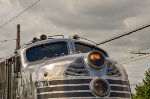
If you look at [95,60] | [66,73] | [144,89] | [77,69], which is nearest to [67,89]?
[66,73]

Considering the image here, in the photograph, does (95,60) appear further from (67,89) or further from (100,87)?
(67,89)

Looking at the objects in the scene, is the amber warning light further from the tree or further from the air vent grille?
the tree

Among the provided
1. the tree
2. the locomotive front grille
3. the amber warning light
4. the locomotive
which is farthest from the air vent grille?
the tree

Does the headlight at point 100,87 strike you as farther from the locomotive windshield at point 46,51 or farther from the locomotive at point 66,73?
the locomotive windshield at point 46,51

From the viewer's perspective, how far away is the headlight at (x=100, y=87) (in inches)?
410

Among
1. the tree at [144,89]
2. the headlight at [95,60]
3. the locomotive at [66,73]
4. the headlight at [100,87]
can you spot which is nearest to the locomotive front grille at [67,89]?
the locomotive at [66,73]

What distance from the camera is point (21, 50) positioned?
12.2 meters

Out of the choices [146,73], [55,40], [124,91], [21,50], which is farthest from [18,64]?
[146,73]

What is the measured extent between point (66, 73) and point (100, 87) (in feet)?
2.93

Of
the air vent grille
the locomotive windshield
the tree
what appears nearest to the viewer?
the air vent grille

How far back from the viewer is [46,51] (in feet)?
39.7

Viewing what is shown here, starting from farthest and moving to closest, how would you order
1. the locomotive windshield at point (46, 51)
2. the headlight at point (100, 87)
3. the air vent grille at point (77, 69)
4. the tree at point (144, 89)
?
the tree at point (144, 89) → the locomotive windshield at point (46, 51) → the air vent grille at point (77, 69) → the headlight at point (100, 87)

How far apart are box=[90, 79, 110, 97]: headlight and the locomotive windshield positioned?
1.74 metres

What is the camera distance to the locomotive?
10.5 m
